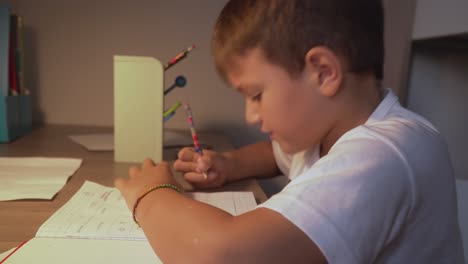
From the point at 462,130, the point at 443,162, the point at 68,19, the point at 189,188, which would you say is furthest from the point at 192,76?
the point at 443,162

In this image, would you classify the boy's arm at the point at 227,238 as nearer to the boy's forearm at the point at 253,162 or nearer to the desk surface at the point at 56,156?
the desk surface at the point at 56,156

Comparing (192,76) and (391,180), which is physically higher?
(391,180)

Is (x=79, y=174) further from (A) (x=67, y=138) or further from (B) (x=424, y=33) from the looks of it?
(B) (x=424, y=33)

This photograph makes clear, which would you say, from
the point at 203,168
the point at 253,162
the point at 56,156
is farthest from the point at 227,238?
the point at 56,156

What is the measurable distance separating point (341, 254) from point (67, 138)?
2.84 feet

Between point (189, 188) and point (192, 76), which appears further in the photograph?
point (192, 76)

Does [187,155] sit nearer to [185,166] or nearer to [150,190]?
[185,166]

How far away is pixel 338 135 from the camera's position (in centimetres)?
54

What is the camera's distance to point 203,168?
2.36ft

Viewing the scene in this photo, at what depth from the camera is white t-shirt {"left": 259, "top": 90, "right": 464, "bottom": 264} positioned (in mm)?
390

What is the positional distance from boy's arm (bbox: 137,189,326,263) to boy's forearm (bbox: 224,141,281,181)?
1.01ft

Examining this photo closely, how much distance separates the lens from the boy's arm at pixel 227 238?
385 mm

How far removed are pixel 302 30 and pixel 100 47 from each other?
91 cm

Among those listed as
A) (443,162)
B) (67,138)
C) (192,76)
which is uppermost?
(443,162)
